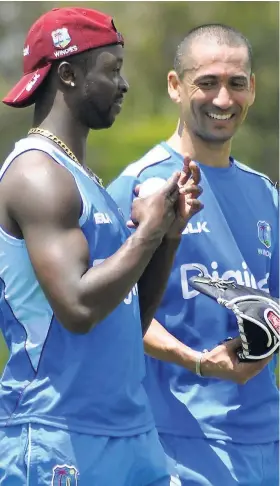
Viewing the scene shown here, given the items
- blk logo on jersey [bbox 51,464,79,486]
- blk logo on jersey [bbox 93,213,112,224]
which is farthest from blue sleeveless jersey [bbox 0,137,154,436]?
blk logo on jersey [bbox 51,464,79,486]

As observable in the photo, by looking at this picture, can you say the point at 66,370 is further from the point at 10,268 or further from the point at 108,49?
the point at 108,49

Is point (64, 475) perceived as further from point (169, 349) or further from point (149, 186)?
point (149, 186)

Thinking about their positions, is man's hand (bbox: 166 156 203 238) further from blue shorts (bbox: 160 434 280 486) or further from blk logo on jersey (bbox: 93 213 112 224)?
blue shorts (bbox: 160 434 280 486)

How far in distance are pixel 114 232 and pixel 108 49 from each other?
59cm

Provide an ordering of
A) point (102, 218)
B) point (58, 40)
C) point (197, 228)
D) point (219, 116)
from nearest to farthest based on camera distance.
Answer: point (102, 218) → point (58, 40) → point (197, 228) → point (219, 116)

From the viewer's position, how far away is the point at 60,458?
3.78m

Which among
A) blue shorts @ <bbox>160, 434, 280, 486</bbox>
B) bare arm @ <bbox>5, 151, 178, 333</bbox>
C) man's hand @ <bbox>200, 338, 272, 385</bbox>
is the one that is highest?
bare arm @ <bbox>5, 151, 178, 333</bbox>

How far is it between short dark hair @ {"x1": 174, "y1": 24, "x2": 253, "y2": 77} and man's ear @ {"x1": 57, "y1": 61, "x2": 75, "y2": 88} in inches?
46.4

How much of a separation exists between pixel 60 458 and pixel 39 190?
31.1 inches

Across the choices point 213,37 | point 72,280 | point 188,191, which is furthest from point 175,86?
point 72,280

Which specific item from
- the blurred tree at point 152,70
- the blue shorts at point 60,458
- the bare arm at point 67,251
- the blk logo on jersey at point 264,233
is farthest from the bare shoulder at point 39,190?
the blurred tree at point 152,70

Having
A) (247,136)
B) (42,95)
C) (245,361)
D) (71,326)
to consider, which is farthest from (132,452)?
(247,136)

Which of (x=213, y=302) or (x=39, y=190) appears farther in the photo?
(x=213, y=302)

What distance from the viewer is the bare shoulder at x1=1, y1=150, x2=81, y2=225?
3.69 meters
